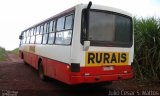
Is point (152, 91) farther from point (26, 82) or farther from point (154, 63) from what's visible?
point (26, 82)

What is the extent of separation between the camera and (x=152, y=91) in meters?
10.3

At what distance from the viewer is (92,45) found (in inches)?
338

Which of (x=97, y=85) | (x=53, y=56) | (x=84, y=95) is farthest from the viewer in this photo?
(x=97, y=85)

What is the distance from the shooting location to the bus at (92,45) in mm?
8398

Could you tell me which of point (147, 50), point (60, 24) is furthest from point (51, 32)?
point (147, 50)

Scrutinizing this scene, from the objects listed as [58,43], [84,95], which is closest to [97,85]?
[84,95]

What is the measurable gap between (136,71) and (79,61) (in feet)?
16.9

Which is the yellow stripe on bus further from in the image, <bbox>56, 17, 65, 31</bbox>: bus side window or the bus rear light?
<bbox>56, 17, 65, 31</bbox>: bus side window

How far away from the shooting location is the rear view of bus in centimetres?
838

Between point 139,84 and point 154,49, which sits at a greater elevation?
point 154,49

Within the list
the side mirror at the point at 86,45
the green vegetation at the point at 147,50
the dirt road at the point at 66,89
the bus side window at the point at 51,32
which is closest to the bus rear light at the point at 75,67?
the side mirror at the point at 86,45

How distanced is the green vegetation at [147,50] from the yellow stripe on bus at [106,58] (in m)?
3.14

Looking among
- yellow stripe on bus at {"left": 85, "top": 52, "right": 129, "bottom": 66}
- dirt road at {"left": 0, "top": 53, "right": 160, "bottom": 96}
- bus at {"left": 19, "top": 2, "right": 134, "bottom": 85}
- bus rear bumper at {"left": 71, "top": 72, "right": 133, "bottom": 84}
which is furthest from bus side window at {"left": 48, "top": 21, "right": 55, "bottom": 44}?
bus rear bumper at {"left": 71, "top": 72, "right": 133, "bottom": 84}

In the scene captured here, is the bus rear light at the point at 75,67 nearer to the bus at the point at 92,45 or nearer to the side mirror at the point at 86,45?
the bus at the point at 92,45
